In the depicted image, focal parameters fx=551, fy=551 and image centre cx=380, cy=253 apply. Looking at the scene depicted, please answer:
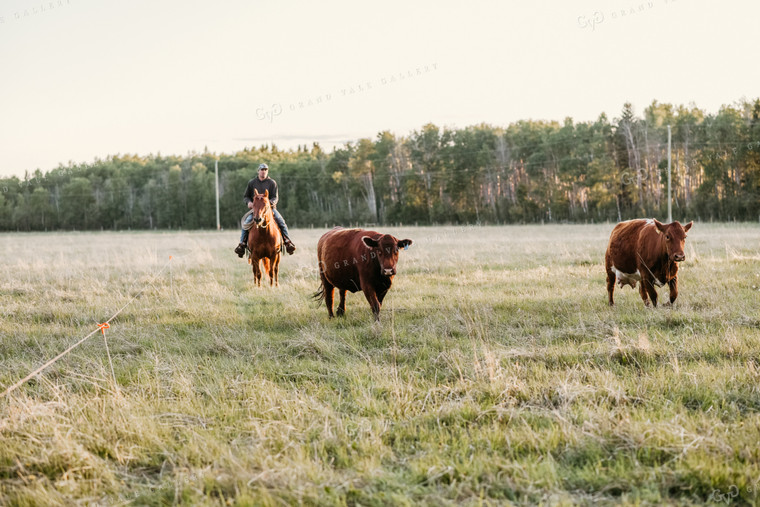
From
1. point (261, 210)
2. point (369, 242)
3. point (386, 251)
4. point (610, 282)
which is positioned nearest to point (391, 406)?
point (386, 251)

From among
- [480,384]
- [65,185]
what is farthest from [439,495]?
[65,185]

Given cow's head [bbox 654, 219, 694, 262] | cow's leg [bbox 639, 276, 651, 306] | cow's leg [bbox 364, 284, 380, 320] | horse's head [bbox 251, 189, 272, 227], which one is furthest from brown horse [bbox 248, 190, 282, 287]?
cow's head [bbox 654, 219, 694, 262]

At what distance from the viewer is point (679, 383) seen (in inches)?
198

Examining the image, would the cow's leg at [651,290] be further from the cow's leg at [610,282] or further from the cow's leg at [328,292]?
the cow's leg at [328,292]

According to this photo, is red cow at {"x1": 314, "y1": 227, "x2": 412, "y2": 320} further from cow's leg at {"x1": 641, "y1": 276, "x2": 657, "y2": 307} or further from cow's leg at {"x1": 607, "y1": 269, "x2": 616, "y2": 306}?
cow's leg at {"x1": 641, "y1": 276, "x2": 657, "y2": 307}

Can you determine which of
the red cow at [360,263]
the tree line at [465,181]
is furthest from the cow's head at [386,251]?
the tree line at [465,181]

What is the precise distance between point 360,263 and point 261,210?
184 inches

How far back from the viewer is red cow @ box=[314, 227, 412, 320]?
8.02 meters

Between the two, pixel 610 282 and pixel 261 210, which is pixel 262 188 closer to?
pixel 261 210

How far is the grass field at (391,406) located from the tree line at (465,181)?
4185cm

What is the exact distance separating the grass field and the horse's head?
11.1 ft

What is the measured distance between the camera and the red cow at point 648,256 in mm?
8547

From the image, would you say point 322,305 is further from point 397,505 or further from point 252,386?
point 397,505

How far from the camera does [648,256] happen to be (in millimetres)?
9023
